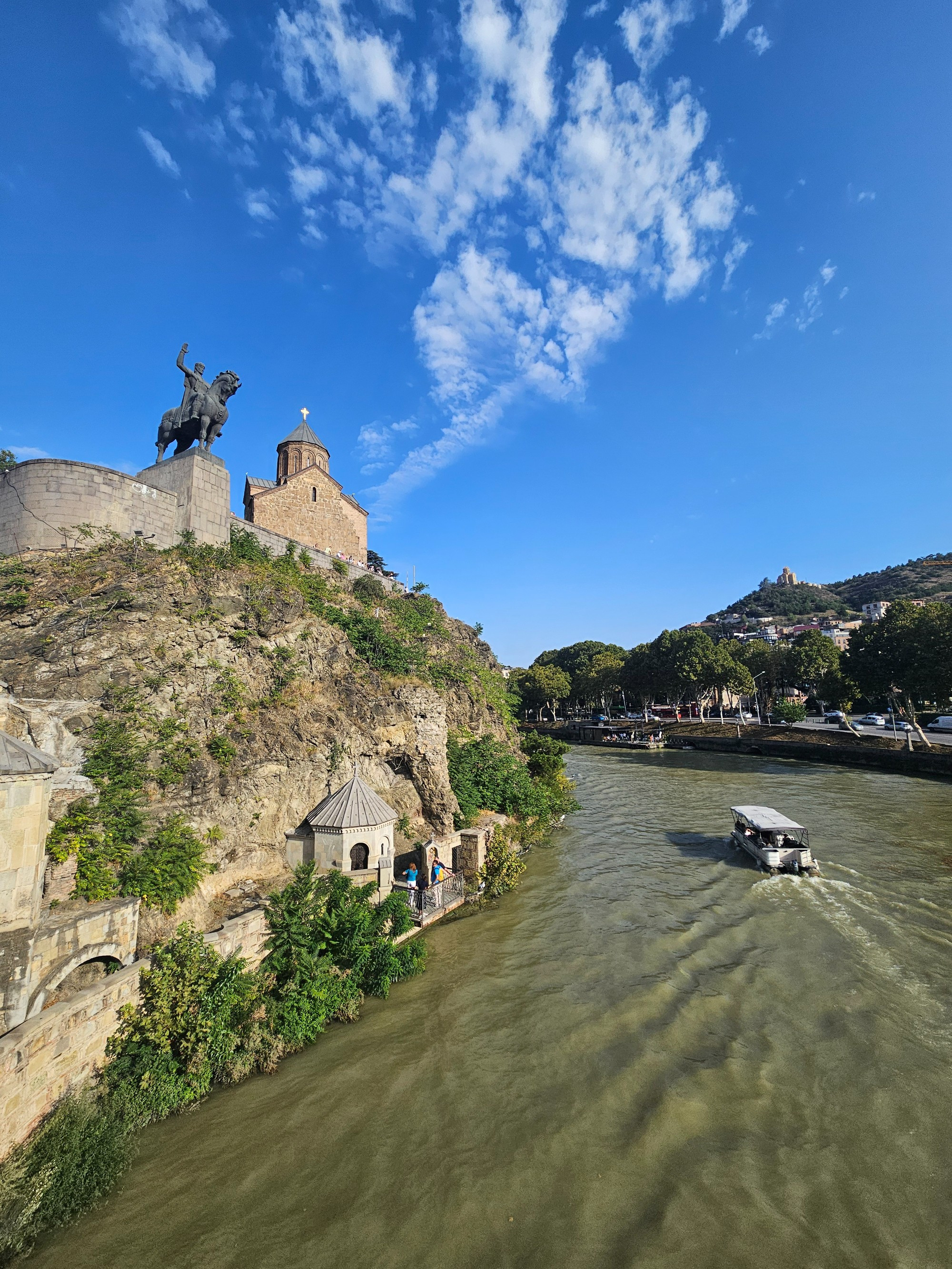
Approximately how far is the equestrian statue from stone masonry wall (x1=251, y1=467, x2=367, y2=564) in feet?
34.8

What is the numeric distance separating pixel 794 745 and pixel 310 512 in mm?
48602

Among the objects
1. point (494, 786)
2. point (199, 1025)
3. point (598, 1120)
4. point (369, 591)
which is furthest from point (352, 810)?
point (369, 591)

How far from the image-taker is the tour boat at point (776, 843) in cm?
1956

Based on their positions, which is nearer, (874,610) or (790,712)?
(790,712)

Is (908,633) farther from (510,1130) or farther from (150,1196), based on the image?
(150,1196)

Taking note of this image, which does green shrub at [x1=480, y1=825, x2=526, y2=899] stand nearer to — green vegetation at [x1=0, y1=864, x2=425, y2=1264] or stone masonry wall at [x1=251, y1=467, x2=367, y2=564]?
green vegetation at [x1=0, y1=864, x2=425, y2=1264]

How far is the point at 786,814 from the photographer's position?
94.2 feet

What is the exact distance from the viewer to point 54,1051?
7.87 meters

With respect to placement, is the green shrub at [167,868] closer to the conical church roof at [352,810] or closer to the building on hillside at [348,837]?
the building on hillside at [348,837]

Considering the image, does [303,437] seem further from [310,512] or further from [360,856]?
[360,856]

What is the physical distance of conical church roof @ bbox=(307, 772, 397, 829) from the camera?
14.6m

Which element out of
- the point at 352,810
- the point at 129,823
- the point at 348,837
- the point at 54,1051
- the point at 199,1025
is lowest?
the point at 199,1025

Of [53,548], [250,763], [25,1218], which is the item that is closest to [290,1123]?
[25,1218]

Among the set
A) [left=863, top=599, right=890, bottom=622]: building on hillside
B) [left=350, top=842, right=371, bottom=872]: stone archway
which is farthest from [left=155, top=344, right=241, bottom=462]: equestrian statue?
[left=863, top=599, right=890, bottom=622]: building on hillside
